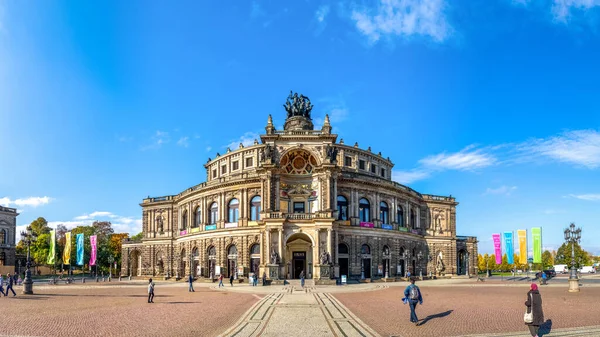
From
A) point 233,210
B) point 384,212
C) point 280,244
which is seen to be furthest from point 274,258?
point 384,212

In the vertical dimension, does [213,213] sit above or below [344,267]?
above

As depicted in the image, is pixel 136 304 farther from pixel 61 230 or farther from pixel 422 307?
pixel 61 230

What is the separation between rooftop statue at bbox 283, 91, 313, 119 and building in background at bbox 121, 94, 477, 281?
0.51ft

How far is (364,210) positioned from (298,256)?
472 inches

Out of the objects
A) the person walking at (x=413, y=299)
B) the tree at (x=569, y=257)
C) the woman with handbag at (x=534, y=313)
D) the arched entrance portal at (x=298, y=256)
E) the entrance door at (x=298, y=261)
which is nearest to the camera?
the woman with handbag at (x=534, y=313)

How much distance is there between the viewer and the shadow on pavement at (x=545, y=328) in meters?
17.0

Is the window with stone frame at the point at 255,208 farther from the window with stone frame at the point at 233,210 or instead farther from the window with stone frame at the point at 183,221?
the window with stone frame at the point at 183,221

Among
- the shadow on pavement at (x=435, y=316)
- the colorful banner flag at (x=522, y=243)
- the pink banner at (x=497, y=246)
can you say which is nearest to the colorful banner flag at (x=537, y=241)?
the colorful banner flag at (x=522, y=243)

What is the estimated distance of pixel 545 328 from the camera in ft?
62.4

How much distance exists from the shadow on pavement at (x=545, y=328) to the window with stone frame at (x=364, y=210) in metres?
44.1

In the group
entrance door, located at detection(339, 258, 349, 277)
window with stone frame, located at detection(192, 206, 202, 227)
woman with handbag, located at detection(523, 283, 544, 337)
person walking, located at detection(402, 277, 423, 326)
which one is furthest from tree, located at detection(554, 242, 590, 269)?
woman with handbag, located at detection(523, 283, 544, 337)

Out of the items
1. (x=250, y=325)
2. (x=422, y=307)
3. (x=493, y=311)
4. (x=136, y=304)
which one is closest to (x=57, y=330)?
(x=250, y=325)

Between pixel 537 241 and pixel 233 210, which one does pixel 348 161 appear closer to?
pixel 233 210

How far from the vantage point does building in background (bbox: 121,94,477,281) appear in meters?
58.5
